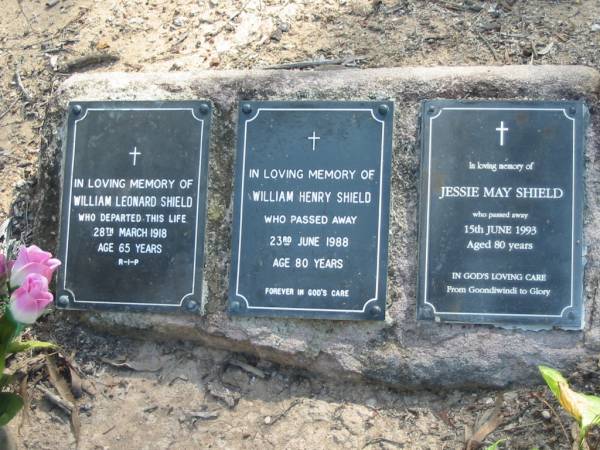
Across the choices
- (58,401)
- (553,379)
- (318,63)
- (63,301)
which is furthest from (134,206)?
(553,379)

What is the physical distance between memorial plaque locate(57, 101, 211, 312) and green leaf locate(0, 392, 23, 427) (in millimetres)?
559

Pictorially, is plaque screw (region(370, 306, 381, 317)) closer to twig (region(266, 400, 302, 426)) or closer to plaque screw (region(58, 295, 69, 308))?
twig (region(266, 400, 302, 426))

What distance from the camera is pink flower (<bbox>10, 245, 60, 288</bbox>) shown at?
235 cm

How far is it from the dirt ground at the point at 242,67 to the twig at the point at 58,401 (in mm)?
26

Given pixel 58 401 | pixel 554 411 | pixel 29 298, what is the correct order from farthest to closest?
pixel 58 401 → pixel 554 411 → pixel 29 298

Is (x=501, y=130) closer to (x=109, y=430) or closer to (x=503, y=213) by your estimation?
(x=503, y=213)

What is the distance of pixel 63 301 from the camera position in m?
2.97

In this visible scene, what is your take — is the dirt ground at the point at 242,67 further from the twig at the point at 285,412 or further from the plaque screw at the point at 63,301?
the plaque screw at the point at 63,301

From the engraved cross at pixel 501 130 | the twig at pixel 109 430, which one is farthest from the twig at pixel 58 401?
the engraved cross at pixel 501 130

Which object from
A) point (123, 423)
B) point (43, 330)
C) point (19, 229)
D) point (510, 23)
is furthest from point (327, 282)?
point (510, 23)

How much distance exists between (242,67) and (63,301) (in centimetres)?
153

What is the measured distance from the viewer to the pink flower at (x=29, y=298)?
89.6 inches

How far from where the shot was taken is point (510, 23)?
3.71 m

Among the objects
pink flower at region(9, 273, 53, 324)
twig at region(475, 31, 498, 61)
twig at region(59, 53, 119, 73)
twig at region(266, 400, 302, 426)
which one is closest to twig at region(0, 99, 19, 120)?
twig at region(59, 53, 119, 73)
